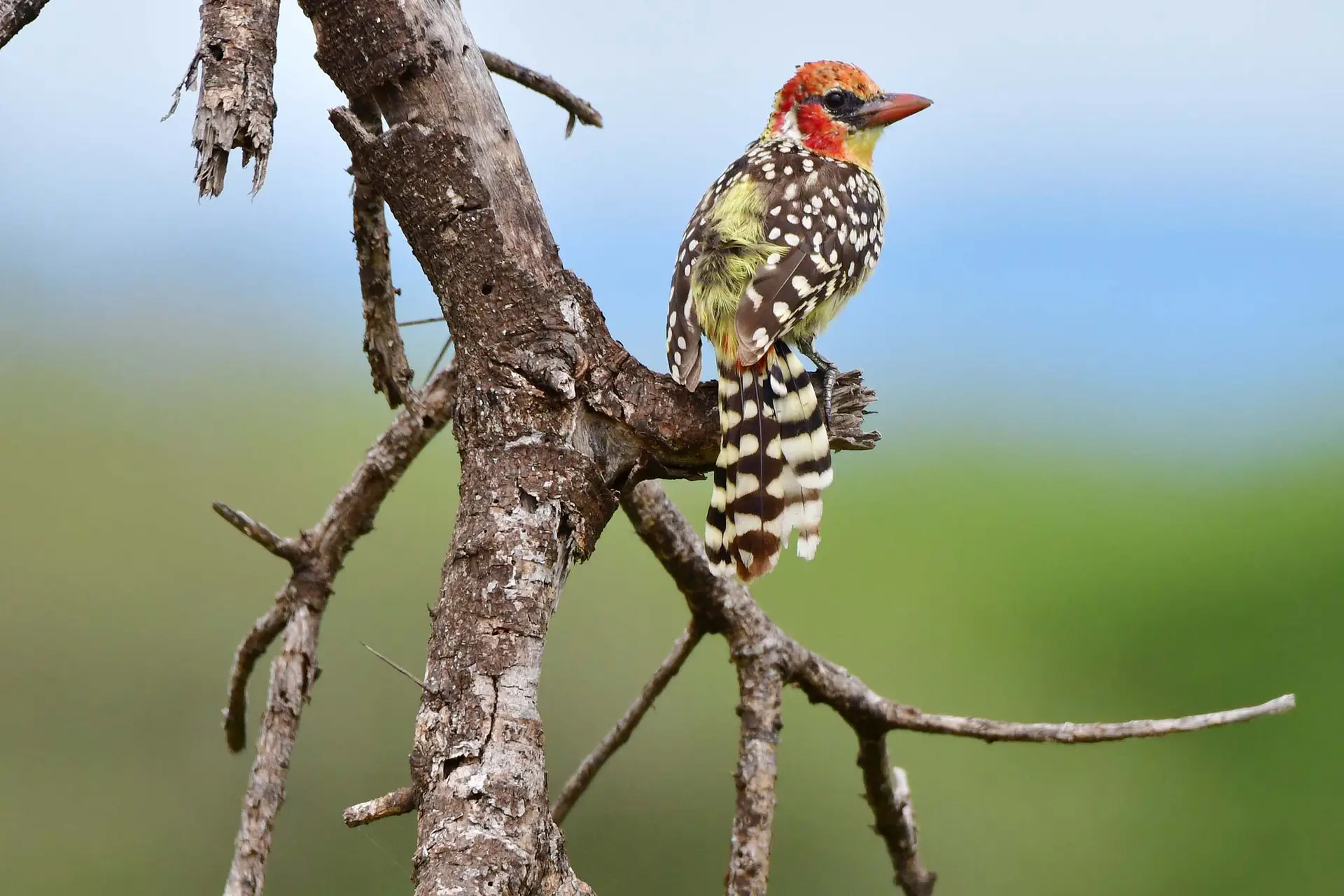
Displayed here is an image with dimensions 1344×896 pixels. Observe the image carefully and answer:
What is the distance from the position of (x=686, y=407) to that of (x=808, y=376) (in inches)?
11.5

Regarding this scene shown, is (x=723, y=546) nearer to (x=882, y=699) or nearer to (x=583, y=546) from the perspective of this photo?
(x=583, y=546)

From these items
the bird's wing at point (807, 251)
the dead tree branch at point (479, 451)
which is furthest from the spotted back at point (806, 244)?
the dead tree branch at point (479, 451)

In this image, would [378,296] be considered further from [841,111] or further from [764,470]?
[841,111]

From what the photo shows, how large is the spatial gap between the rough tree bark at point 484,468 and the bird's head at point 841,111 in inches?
25.6

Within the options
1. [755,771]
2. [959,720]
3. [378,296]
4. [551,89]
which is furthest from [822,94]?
→ [755,771]

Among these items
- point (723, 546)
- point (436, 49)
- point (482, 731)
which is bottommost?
point (482, 731)

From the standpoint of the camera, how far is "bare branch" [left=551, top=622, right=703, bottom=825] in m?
2.68

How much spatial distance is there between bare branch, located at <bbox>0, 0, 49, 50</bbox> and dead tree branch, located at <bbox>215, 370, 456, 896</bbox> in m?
0.96

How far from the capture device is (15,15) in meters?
1.42

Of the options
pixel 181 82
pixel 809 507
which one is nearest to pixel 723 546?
pixel 809 507

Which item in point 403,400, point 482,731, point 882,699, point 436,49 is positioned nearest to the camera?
point 482,731

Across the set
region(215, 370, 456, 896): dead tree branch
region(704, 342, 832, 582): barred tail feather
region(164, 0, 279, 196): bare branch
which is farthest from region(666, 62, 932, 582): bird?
region(164, 0, 279, 196): bare branch

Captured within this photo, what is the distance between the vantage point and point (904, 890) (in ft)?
9.32

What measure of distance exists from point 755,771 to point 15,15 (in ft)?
6.35
